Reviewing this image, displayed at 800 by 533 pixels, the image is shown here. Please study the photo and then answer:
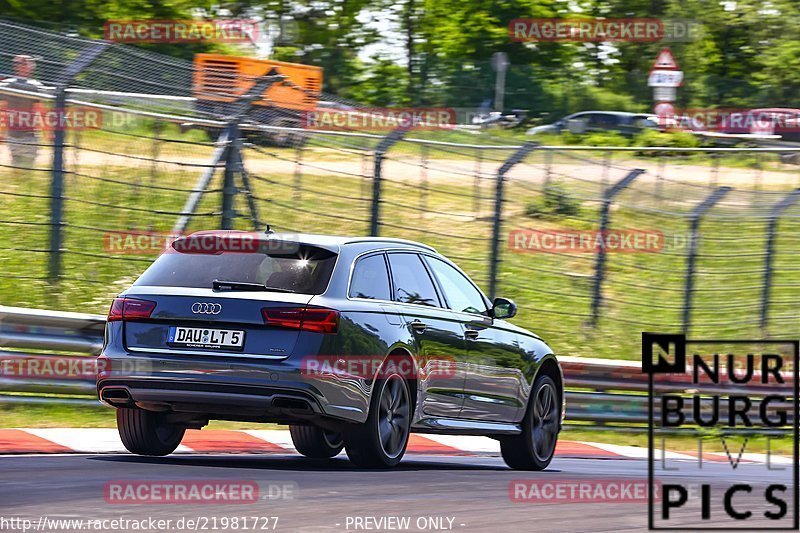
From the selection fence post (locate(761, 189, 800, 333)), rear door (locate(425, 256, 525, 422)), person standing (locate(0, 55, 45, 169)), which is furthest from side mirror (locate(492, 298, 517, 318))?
fence post (locate(761, 189, 800, 333))

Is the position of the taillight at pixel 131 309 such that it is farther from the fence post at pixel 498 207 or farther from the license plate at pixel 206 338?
the fence post at pixel 498 207

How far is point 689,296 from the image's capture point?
16.9m

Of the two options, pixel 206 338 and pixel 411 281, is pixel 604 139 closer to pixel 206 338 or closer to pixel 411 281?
pixel 411 281

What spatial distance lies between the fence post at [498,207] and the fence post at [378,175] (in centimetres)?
121

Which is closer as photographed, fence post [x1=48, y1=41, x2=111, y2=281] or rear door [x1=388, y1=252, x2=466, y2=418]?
rear door [x1=388, y1=252, x2=466, y2=418]

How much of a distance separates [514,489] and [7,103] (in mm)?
9390

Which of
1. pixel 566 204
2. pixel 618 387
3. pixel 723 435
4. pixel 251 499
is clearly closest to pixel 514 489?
pixel 251 499

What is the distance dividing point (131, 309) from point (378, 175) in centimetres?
593

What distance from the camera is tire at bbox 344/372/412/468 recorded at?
8.95 metres

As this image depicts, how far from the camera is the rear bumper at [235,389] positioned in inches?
336

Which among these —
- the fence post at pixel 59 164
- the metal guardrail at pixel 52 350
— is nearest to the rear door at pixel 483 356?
the metal guardrail at pixel 52 350

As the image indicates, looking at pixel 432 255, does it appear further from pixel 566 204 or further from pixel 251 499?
pixel 566 204

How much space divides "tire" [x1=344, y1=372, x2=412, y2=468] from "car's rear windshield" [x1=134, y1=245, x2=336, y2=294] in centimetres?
73

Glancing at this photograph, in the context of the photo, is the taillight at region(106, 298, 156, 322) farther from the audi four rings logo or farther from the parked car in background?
the parked car in background
